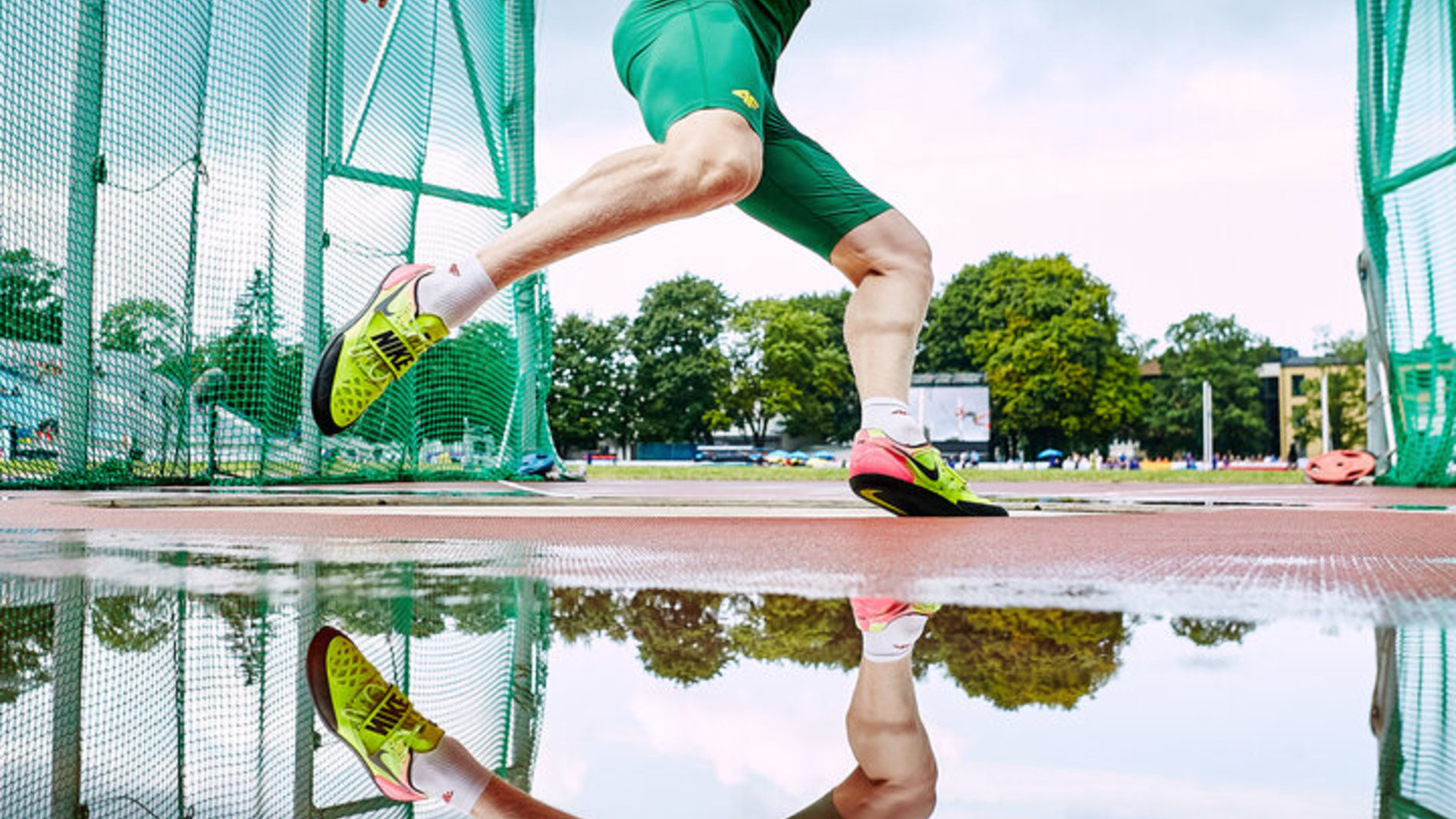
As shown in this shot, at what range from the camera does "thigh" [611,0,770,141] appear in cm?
261

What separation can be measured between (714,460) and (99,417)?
45441 millimetres

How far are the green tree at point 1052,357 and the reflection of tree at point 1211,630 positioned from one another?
4458 cm

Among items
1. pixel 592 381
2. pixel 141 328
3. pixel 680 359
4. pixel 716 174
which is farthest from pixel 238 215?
pixel 592 381

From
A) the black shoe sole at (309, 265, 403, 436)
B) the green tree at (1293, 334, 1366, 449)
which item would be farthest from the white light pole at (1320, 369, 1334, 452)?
the black shoe sole at (309, 265, 403, 436)

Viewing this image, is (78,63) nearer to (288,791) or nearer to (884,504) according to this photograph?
(884,504)

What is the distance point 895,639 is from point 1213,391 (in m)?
62.6

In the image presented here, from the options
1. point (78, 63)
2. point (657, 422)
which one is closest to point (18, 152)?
point (78, 63)

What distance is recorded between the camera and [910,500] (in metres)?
2.93

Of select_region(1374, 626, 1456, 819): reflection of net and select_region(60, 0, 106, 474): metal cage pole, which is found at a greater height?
select_region(60, 0, 106, 474): metal cage pole

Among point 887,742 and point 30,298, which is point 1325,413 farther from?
point 887,742

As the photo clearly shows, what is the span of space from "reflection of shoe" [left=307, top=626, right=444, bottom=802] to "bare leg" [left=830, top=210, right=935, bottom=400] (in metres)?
2.19

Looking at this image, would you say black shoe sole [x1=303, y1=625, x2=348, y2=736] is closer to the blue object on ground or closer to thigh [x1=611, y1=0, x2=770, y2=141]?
thigh [x1=611, y1=0, x2=770, y2=141]

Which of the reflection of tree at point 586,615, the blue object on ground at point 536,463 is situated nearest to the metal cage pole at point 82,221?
the blue object on ground at point 536,463

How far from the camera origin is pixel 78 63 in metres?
5.11
